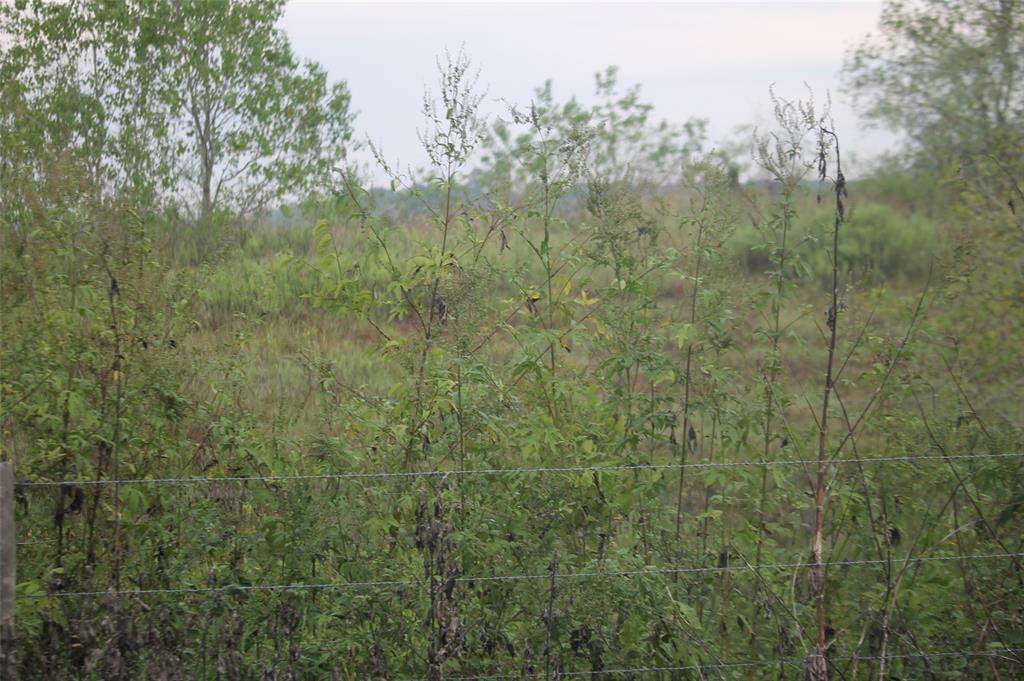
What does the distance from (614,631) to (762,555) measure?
915 mm

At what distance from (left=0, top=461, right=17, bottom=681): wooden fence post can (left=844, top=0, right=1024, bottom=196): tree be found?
18.6ft

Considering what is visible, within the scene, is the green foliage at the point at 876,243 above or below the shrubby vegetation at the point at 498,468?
above

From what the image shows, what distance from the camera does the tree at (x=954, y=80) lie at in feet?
25.6

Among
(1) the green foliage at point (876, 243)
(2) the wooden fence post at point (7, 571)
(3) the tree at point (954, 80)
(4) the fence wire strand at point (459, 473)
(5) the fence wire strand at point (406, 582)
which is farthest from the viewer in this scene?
(1) the green foliage at point (876, 243)

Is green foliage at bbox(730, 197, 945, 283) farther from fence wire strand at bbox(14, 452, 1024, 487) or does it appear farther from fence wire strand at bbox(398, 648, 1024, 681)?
fence wire strand at bbox(398, 648, 1024, 681)

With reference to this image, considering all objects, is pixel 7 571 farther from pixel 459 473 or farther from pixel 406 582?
pixel 459 473

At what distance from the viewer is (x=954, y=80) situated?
28.5ft

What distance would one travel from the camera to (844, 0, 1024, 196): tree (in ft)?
25.6

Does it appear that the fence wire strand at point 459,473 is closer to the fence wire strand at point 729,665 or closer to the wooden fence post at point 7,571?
the wooden fence post at point 7,571

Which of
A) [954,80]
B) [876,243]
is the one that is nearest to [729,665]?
[954,80]

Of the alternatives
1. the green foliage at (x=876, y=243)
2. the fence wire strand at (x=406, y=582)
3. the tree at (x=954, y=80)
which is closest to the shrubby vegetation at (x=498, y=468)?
the fence wire strand at (x=406, y=582)

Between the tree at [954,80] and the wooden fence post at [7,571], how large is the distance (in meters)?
5.67

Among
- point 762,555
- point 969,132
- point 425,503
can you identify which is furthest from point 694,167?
point 969,132

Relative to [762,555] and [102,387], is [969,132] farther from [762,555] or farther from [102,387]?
[102,387]
